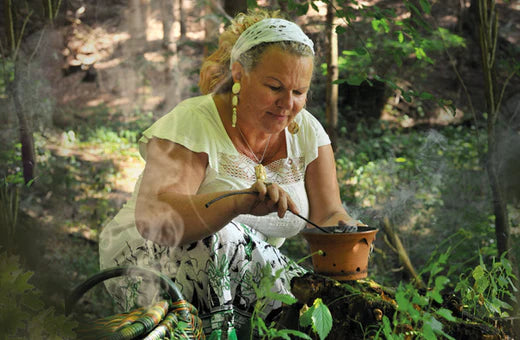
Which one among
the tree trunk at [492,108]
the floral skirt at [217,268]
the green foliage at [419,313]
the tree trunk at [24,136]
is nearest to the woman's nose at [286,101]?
the floral skirt at [217,268]

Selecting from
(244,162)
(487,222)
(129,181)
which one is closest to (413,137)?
(487,222)

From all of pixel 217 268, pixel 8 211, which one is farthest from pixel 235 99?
pixel 8 211

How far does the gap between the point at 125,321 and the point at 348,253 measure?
0.54m

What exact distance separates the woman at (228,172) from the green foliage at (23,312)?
327 mm

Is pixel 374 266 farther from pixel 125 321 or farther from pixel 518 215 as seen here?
pixel 125 321

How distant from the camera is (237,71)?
3.92 ft

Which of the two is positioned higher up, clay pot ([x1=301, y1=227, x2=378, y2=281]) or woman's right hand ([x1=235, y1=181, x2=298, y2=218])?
woman's right hand ([x1=235, y1=181, x2=298, y2=218])

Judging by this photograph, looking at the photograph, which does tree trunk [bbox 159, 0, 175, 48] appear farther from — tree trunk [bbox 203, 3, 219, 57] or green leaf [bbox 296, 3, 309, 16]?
Answer: green leaf [bbox 296, 3, 309, 16]

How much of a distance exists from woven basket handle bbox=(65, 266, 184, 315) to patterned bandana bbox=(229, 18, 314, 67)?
513 mm

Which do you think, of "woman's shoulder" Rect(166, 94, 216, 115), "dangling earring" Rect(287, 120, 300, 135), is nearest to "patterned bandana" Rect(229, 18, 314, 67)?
"woman's shoulder" Rect(166, 94, 216, 115)

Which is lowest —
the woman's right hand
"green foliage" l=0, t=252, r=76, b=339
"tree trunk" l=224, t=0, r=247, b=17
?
the woman's right hand

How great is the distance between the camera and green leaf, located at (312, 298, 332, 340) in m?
1.03

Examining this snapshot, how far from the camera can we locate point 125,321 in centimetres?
85

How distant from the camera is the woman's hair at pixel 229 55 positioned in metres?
1.16
